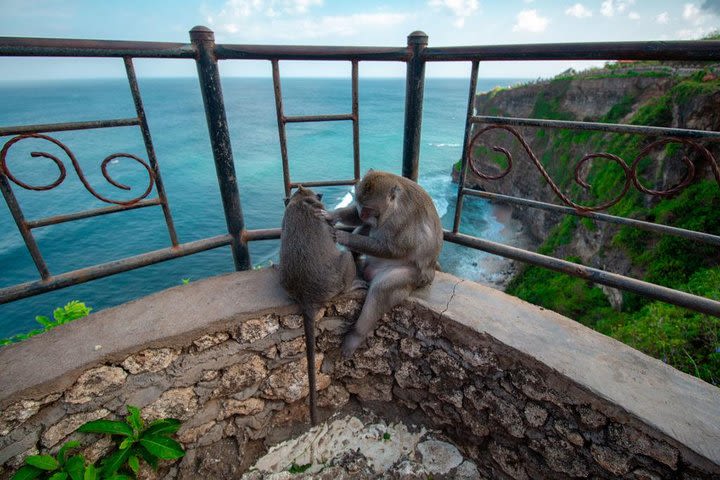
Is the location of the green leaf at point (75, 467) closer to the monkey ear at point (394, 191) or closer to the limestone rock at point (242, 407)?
the limestone rock at point (242, 407)

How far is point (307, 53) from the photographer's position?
225 cm

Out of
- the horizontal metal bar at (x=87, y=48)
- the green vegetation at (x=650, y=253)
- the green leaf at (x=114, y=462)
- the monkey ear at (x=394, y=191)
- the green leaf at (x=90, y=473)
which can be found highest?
the horizontal metal bar at (x=87, y=48)

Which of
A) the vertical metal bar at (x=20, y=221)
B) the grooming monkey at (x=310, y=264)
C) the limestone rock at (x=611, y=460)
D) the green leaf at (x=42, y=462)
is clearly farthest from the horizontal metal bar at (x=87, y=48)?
the limestone rock at (x=611, y=460)

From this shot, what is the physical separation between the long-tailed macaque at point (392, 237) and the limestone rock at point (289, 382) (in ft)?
1.53

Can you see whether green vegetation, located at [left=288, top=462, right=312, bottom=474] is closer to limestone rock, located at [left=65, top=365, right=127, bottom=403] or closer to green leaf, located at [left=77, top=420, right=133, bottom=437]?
green leaf, located at [left=77, top=420, right=133, bottom=437]

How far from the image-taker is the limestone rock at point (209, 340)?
214 cm

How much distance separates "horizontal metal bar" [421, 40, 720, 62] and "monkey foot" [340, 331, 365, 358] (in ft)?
5.96

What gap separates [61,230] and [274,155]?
19.9 metres

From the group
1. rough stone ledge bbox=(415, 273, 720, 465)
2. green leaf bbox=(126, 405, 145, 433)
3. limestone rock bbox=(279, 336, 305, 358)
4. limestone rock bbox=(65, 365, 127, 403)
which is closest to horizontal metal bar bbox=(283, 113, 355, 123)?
rough stone ledge bbox=(415, 273, 720, 465)

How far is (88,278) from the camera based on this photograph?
83.3 inches

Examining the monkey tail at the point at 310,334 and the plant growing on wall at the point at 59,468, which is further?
the monkey tail at the point at 310,334

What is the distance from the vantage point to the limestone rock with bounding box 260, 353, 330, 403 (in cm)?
246

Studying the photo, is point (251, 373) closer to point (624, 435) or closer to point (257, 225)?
point (624, 435)

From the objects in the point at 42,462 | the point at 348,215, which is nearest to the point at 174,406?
the point at 42,462
